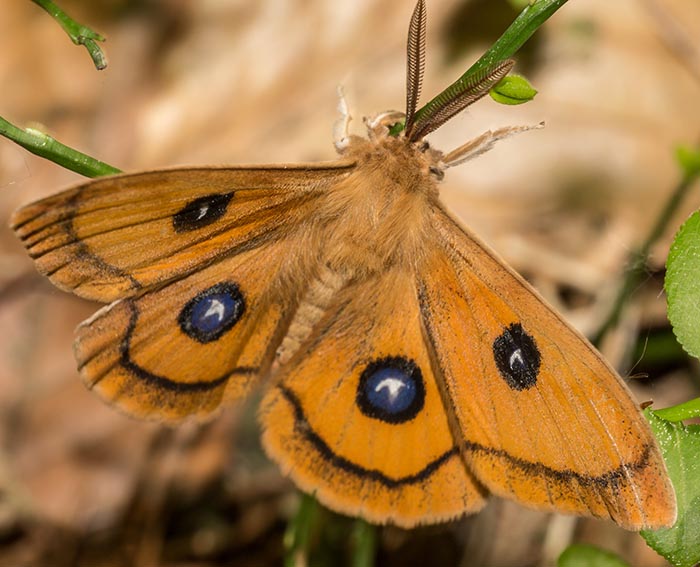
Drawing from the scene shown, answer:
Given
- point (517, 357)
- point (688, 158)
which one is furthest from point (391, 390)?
point (688, 158)

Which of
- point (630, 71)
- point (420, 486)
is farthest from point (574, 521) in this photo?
point (630, 71)

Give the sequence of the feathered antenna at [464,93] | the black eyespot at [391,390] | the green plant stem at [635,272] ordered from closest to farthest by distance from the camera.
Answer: the feathered antenna at [464,93]
the black eyespot at [391,390]
the green plant stem at [635,272]

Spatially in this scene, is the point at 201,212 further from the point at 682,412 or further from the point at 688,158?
the point at 688,158

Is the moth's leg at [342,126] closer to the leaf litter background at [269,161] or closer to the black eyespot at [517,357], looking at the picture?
the black eyespot at [517,357]

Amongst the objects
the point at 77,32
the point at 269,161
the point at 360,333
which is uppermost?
the point at 269,161

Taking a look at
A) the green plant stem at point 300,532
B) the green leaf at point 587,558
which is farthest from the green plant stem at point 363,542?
the green leaf at point 587,558

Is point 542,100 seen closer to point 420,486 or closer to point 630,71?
point 630,71
